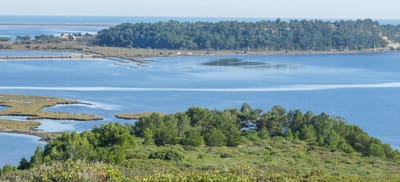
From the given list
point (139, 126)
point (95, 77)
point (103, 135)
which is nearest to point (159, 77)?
point (95, 77)

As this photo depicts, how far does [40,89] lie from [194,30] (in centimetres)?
7303

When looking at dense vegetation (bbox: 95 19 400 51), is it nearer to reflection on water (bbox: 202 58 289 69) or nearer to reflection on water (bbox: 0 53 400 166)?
reflection on water (bbox: 202 58 289 69)

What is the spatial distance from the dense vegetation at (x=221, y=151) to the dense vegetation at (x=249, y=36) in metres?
85.9

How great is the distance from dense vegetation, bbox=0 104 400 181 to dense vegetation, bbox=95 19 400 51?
282ft

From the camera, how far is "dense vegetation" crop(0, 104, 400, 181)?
61.3ft

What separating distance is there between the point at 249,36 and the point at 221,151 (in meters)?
101

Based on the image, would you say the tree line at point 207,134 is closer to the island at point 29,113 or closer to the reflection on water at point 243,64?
the island at point 29,113

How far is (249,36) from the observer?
12925 centimetres

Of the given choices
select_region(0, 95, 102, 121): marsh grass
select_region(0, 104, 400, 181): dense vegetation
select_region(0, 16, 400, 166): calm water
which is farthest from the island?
select_region(0, 104, 400, 181): dense vegetation

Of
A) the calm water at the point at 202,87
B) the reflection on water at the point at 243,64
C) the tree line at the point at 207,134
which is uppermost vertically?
the tree line at the point at 207,134

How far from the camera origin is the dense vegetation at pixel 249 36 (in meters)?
125

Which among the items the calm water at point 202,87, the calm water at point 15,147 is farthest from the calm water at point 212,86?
the calm water at point 15,147

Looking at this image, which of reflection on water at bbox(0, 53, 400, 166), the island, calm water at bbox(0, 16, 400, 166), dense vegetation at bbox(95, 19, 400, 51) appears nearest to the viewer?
the island

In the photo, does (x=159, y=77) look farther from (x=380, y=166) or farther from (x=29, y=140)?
(x=380, y=166)
